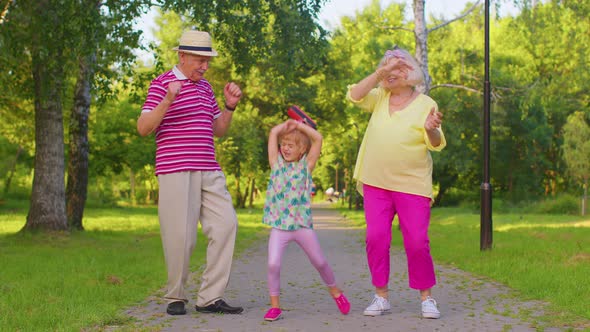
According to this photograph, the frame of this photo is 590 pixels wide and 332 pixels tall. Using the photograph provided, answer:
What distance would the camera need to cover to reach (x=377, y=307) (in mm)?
6582

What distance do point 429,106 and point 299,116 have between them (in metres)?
1.05

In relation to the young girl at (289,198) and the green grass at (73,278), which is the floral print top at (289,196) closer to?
the young girl at (289,198)

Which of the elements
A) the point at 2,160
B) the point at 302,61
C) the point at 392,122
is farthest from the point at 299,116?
the point at 2,160

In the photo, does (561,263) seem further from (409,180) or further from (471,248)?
(409,180)

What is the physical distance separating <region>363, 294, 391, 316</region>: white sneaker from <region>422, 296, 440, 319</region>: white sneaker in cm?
34

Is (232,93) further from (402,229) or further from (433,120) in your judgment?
(402,229)

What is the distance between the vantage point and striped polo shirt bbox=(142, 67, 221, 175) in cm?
646

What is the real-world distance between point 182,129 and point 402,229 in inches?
77.3

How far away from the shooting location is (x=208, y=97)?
6719 millimetres

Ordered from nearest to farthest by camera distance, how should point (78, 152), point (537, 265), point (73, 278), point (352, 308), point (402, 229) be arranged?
1. point (402, 229)
2. point (352, 308)
3. point (73, 278)
4. point (537, 265)
5. point (78, 152)

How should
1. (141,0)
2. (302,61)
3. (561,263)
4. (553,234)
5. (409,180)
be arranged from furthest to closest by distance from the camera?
1. (553,234)
2. (302,61)
3. (141,0)
4. (561,263)
5. (409,180)

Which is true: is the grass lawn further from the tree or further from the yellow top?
the tree

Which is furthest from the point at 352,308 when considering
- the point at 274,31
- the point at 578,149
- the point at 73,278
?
the point at 578,149

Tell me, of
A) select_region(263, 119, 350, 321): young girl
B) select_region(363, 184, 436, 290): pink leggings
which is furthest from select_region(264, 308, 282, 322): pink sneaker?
select_region(363, 184, 436, 290): pink leggings
